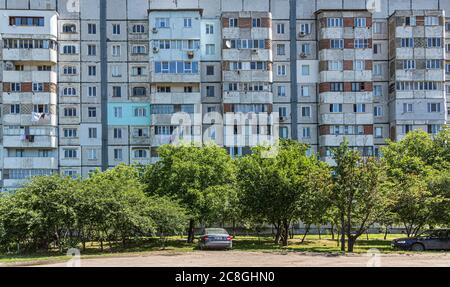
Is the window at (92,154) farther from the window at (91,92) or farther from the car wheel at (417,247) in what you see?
the car wheel at (417,247)

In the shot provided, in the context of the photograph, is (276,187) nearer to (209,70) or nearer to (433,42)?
(209,70)

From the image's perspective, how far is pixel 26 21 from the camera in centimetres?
5759

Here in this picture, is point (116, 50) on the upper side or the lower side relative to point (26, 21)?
lower

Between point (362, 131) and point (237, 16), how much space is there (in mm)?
17779

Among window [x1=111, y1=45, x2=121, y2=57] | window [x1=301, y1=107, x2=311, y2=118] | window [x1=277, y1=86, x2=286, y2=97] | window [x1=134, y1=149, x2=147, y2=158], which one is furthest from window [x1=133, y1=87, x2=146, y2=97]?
window [x1=301, y1=107, x2=311, y2=118]

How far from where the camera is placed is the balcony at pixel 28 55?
187ft

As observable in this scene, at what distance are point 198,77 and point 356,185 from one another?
3272 centimetres

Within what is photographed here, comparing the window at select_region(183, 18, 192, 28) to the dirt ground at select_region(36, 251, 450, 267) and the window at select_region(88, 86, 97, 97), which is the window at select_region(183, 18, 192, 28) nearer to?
the window at select_region(88, 86, 97, 97)

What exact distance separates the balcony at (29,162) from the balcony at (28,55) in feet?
32.7

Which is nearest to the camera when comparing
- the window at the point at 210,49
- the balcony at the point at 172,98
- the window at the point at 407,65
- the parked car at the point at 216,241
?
the parked car at the point at 216,241

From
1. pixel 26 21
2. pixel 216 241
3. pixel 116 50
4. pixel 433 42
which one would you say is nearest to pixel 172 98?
pixel 116 50

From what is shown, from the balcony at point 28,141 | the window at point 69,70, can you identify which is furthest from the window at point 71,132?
the window at point 69,70

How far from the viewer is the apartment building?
57.6 m

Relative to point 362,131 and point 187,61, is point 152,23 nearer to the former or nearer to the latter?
point 187,61
